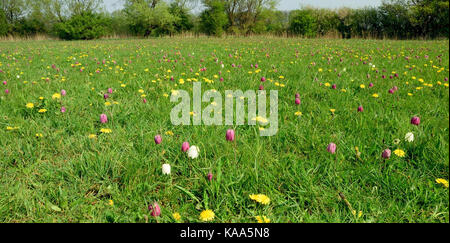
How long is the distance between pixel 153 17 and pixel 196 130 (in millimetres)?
34984

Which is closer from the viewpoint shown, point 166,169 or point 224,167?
point 166,169

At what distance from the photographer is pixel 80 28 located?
1208 inches

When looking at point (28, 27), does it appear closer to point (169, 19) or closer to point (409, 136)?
point (169, 19)

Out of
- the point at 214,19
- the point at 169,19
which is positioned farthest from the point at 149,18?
the point at 214,19

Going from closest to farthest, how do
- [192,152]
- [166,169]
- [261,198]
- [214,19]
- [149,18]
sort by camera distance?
[261,198]
[166,169]
[192,152]
[214,19]
[149,18]

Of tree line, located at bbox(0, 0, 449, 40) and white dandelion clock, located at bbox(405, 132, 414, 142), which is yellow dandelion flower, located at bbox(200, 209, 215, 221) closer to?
white dandelion clock, located at bbox(405, 132, 414, 142)

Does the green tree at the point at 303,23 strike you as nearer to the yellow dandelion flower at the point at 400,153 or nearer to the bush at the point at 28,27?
the yellow dandelion flower at the point at 400,153

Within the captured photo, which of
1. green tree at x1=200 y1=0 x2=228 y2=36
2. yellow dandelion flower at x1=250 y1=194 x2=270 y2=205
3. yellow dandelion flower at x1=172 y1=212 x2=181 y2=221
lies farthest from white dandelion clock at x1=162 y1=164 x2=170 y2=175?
green tree at x1=200 y1=0 x2=228 y2=36

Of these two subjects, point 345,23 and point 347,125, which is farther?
point 345,23

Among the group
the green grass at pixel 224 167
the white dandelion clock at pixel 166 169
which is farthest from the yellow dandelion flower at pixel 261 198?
the white dandelion clock at pixel 166 169

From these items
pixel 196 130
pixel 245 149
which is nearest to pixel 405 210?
pixel 245 149
